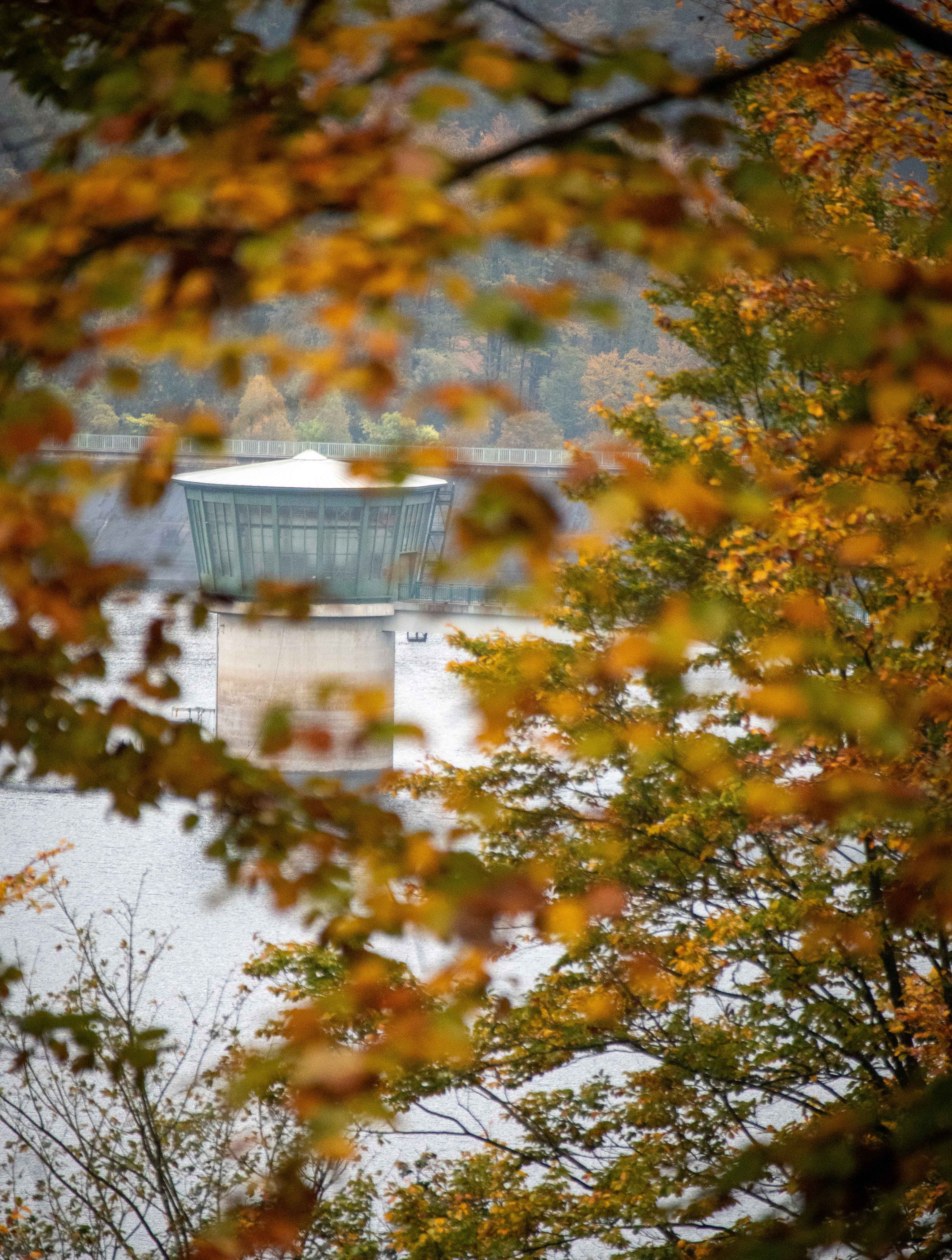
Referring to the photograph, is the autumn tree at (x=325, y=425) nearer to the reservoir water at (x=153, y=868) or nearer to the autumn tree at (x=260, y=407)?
Result: the autumn tree at (x=260, y=407)

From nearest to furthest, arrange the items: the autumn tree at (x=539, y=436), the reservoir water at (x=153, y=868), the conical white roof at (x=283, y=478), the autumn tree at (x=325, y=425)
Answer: the reservoir water at (x=153, y=868)
the conical white roof at (x=283, y=478)
the autumn tree at (x=539, y=436)
the autumn tree at (x=325, y=425)

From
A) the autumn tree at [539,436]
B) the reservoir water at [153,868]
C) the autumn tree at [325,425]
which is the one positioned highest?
the autumn tree at [325,425]

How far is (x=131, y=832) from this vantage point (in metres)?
30.3

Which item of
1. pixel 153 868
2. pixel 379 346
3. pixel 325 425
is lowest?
pixel 379 346

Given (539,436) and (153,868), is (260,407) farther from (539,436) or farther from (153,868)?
(539,436)

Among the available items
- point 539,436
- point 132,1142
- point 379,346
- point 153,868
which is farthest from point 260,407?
point 379,346

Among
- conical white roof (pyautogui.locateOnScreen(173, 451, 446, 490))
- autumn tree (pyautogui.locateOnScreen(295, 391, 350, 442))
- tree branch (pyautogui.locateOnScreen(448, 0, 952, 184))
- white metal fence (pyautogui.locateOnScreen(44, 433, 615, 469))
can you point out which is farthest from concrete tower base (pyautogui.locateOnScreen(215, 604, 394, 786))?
tree branch (pyautogui.locateOnScreen(448, 0, 952, 184))

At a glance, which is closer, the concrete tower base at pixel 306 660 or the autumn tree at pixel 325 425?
the concrete tower base at pixel 306 660

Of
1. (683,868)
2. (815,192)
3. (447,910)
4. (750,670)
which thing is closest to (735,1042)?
(683,868)

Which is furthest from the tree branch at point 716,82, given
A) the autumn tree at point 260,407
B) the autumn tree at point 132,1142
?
the autumn tree at point 260,407

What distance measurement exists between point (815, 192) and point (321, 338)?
5273cm

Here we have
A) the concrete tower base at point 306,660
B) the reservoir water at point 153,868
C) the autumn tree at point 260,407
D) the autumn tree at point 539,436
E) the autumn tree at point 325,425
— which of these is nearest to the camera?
the reservoir water at point 153,868

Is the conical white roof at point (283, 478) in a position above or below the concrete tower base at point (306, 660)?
above

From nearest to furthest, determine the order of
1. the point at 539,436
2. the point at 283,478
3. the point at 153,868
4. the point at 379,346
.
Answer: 1. the point at 379,346
2. the point at 153,868
3. the point at 283,478
4. the point at 539,436
